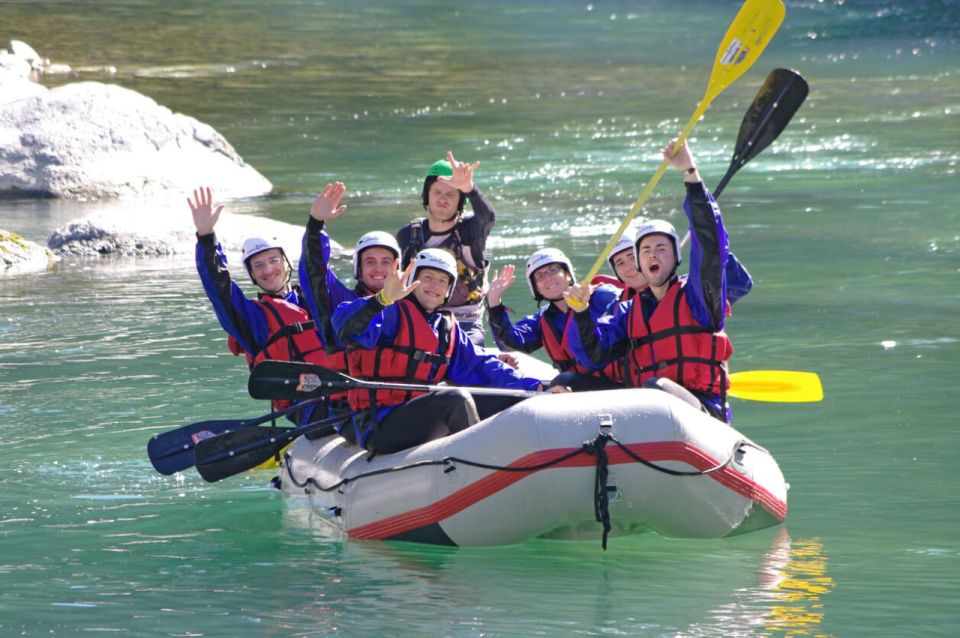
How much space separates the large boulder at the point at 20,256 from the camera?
14820 millimetres

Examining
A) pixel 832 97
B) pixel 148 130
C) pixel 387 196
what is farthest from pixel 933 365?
pixel 832 97

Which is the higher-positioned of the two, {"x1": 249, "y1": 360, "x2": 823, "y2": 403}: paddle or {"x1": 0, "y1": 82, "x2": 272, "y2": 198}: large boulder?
{"x1": 0, "y1": 82, "x2": 272, "y2": 198}: large boulder

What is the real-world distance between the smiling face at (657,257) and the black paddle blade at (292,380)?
1.40 m

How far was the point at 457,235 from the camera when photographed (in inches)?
336

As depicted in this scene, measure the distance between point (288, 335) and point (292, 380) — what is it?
2.20ft

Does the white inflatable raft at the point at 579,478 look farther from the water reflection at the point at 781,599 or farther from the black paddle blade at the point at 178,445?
the black paddle blade at the point at 178,445

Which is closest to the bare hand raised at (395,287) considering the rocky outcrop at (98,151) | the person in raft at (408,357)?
the person in raft at (408,357)

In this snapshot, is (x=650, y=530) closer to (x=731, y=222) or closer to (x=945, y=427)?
(x=945, y=427)

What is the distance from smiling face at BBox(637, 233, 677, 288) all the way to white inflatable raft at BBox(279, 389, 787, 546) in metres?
0.71

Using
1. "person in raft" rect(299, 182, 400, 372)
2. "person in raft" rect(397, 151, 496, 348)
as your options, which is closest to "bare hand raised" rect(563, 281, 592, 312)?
"person in raft" rect(299, 182, 400, 372)

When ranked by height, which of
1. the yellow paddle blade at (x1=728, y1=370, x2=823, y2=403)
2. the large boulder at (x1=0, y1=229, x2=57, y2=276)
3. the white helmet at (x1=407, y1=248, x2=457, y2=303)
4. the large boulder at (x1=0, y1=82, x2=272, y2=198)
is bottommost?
the yellow paddle blade at (x1=728, y1=370, x2=823, y2=403)

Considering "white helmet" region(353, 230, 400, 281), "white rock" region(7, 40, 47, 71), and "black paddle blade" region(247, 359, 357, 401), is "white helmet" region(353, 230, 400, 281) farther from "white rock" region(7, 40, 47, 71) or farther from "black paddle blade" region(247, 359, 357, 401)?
"white rock" region(7, 40, 47, 71)

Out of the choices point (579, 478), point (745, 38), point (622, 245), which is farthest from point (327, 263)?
point (745, 38)

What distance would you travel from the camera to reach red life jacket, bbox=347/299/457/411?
7125 mm
